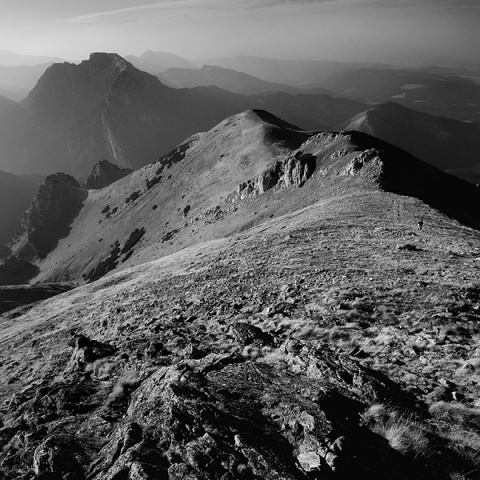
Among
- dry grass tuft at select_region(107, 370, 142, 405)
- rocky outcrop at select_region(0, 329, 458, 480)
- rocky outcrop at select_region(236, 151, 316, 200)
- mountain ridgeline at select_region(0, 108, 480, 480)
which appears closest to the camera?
rocky outcrop at select_region(0, 329, 458, 480)

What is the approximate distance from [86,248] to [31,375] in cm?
13435

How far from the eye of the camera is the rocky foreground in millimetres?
8562

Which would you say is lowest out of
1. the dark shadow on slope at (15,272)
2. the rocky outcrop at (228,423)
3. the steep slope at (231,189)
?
the dark shadow on slope at (15,272)

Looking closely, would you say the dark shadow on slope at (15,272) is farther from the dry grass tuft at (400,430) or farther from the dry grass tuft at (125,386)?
the dry grass tuft at (400,430)

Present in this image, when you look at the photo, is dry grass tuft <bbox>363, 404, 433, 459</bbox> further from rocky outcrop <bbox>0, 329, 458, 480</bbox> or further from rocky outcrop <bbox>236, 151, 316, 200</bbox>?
rocky outcrop <bbox>236, 151, 316, 200</bbox>

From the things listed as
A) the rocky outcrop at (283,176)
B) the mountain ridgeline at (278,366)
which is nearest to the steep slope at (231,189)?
the rocky outcrop at (283,176)

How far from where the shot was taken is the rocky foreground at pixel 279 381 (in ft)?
28.1

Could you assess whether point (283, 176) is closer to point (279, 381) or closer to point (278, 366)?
point (278, 366)

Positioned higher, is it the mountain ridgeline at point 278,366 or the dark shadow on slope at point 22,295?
the mountain ridgeline at point 278,366

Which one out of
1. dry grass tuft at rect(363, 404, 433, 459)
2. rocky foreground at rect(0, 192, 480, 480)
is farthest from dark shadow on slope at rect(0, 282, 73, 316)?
dry grass tuft at rect(363, 404, 433, 459)

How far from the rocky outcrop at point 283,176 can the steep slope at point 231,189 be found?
0.76 feet

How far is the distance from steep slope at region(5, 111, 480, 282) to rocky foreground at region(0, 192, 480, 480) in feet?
99.7

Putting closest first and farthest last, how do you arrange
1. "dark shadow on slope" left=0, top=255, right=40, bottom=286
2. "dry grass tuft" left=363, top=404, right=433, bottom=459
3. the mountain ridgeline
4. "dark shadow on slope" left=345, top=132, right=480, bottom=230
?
"dry grass tuft" left=363, top=404, right=433, bottom=459 → the mountain ridgeline → "dark shadow on slope" left=345, top=132, right=480, bottom=230 → "dark shadow on slope" left=0, top=255, right=40, bottom=286

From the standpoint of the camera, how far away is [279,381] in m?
11.9
